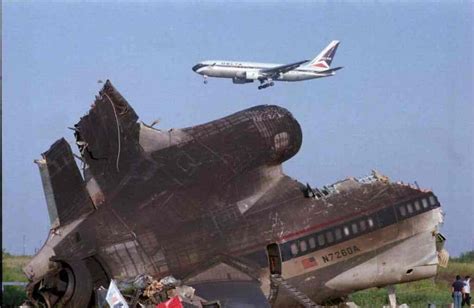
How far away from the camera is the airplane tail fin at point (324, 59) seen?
10010cm

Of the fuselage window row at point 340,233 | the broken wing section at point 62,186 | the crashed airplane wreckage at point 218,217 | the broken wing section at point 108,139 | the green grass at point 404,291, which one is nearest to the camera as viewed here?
the crashed airplane wreckage at point 218,217

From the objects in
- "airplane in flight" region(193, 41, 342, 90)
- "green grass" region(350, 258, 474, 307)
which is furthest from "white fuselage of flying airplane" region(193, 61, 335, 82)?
"green grass" region(350, 258, 474, 307)

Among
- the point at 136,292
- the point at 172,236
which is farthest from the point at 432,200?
the point at 136,292

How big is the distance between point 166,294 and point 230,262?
3735 millimetres

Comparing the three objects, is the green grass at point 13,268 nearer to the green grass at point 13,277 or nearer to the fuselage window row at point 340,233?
the green grass at point 13,277

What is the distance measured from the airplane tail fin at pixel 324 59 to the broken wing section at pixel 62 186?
6903 cm

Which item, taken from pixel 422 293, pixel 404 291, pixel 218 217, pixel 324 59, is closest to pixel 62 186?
pixel 218 217

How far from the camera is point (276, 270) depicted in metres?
33.0

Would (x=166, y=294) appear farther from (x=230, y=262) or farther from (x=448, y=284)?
(x=448, y=284)

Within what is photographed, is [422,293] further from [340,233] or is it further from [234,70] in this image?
[234,70]

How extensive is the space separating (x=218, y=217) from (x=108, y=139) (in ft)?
14.7

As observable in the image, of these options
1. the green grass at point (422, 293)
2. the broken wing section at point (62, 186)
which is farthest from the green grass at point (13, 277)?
the green grass at point (422, 293)

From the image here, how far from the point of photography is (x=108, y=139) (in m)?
32.1

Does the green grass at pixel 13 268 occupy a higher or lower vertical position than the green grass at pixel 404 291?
higher
